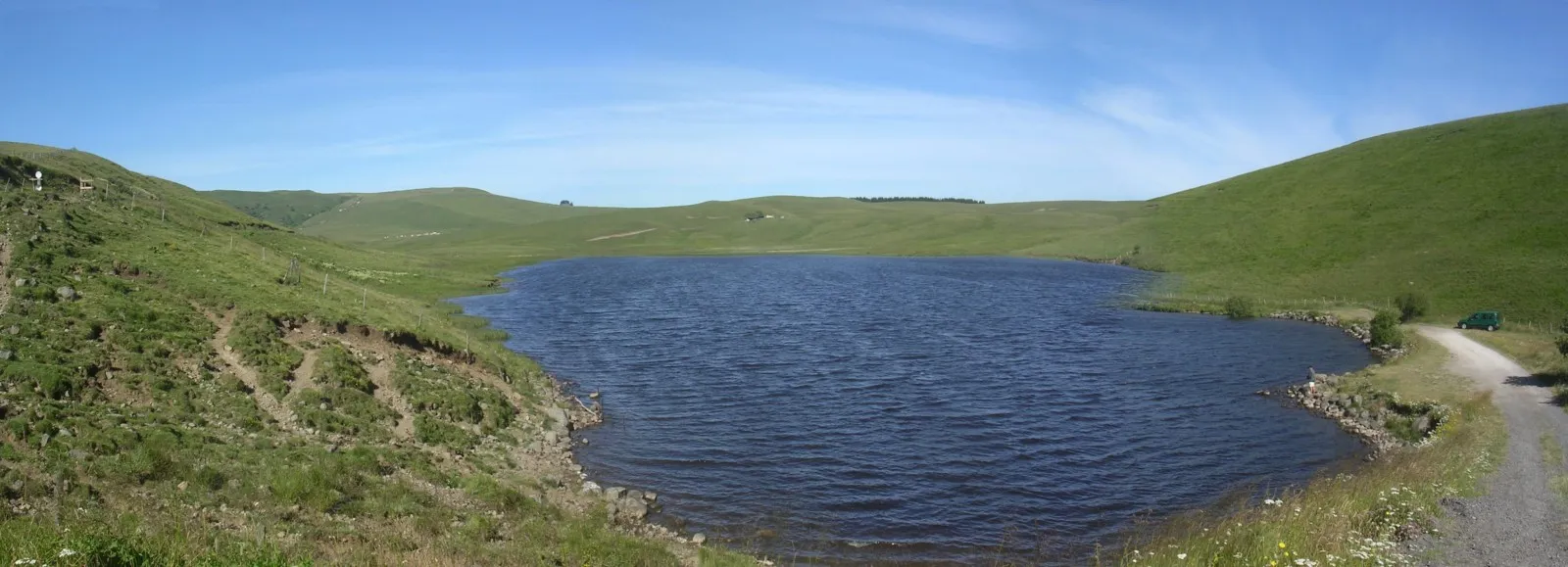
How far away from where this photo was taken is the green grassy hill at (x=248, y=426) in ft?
53.7

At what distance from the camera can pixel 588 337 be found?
2498 inches

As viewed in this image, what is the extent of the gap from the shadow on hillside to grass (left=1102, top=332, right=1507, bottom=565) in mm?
4010

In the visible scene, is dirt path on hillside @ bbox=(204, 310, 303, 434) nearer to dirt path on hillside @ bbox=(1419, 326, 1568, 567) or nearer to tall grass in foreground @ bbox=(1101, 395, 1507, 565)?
tall grass in foreground @ bbox=(1101, 395, 1507, 565)

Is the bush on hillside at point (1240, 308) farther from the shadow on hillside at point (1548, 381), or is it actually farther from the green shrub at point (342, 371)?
the green shrub at point (342, 371)

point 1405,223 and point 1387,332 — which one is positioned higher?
point 1405,223

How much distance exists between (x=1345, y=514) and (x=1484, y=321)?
52.2 m

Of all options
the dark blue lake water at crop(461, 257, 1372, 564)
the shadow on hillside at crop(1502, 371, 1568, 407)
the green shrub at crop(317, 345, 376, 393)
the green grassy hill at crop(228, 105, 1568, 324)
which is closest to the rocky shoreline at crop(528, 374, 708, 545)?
the dark blue lake water at crop(461, 257, 1372, 564)

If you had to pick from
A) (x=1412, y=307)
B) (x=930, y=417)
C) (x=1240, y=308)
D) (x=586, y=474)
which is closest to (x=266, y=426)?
(x=586, y=474)

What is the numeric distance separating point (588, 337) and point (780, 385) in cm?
2271

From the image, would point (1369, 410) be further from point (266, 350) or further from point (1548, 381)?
point (266, 350)

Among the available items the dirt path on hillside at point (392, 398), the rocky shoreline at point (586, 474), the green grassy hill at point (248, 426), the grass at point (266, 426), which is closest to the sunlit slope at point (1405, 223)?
the grass at point (266, 426)

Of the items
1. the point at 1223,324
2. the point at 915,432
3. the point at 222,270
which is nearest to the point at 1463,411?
the point at 915,432

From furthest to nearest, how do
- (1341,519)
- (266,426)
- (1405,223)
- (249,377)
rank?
(1405,223) < (249,377) < (266,426) < (1341,519)

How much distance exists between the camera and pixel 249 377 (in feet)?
96.7
